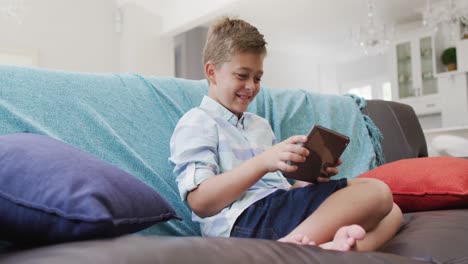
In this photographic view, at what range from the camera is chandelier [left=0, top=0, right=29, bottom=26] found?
4.91m

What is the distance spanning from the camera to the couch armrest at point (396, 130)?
1966 mm

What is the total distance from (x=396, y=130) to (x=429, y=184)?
26.8 inches

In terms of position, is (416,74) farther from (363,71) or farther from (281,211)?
(281,211)

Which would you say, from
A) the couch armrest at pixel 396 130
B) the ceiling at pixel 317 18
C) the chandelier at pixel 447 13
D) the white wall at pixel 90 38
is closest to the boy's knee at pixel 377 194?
the couch armrest at pixel 396 130

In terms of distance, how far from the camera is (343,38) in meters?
6.99

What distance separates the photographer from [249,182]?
0.97 m

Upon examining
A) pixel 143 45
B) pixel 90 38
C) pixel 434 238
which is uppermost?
pixel 90 38

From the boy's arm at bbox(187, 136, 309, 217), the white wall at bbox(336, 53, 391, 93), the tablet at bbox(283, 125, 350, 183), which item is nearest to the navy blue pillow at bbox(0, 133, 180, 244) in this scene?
the boy's arm at bbox(187, 136, 309, 217)

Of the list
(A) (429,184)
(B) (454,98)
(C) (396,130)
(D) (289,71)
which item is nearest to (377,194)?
(A) (429,184)

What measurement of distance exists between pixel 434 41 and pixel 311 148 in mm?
5491

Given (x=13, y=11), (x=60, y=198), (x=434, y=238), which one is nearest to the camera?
(x=60, y=198)

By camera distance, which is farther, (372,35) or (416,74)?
(416,74)

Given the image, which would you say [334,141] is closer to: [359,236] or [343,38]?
[359,236]

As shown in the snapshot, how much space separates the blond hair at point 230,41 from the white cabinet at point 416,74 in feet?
16.8
